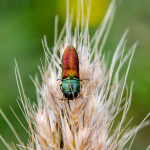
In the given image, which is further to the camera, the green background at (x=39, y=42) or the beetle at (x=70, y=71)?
the green background at (x=39, y=42)

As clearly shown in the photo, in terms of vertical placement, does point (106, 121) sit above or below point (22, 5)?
below

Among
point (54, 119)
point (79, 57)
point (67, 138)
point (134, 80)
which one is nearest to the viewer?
point (67, 138)

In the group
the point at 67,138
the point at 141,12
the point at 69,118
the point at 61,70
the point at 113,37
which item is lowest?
the point at 67,138

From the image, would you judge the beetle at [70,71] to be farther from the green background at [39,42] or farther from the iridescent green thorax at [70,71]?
the green background at [39,42]

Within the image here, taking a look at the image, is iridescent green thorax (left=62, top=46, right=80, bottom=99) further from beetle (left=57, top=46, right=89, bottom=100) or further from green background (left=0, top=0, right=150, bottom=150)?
green background (left=0, top=0, right=150, bottom=150)

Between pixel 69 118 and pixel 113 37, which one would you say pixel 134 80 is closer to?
pixel 113 37

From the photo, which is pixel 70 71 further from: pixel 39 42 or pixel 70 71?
pixel 39 42

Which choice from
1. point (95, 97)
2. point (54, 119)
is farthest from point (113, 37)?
point (54, 119)

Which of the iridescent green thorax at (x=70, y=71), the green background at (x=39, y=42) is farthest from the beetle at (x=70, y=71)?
the green background at (x=39, y=42)
